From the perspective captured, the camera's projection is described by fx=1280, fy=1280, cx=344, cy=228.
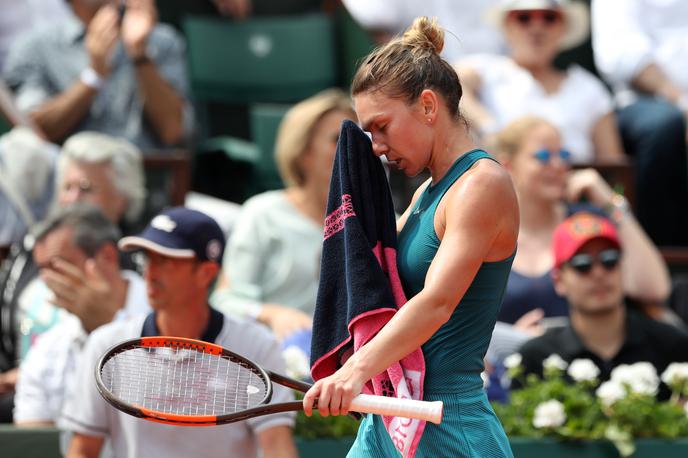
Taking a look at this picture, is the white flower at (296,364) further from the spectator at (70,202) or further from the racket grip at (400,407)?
the racket grip at (400,407)

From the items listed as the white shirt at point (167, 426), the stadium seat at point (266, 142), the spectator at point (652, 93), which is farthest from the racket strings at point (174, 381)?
the spectator at point (652, 93)

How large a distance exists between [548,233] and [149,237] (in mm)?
2189

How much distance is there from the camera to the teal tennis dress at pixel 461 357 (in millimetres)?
2758

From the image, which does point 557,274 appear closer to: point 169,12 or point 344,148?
point 344,148

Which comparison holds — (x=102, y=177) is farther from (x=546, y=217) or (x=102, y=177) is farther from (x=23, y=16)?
(x=546, y=217)

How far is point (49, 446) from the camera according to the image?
414 cm

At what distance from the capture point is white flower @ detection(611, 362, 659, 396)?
4266 millimetres

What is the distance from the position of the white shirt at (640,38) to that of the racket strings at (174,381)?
411 cm

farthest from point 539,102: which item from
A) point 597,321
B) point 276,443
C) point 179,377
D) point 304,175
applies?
point 179,377

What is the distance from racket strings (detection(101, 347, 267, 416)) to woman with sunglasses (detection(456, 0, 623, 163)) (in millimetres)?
3262

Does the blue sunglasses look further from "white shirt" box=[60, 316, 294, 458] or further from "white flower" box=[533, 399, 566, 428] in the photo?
"white shirt" box=[60, 316, 294, 458]

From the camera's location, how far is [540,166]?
5477mm

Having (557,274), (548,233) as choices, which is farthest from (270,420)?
(548,233)

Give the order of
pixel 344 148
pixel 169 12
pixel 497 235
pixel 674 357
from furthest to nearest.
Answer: pixel 169 12 < pixel 674 357 < pixel 344 148 < pixel 497 235
